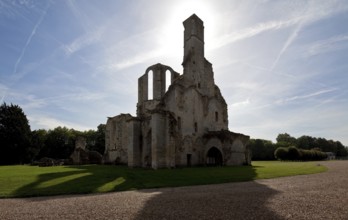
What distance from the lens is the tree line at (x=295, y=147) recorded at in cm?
5756

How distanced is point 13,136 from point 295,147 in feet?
169

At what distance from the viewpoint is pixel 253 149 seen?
74125mm

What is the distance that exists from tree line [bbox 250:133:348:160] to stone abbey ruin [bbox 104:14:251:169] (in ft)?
92.7

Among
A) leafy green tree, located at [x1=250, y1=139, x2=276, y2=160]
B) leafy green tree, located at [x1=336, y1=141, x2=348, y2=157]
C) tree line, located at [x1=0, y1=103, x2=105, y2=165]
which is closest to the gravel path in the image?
Result: tree line, located at [x1=0, y1=103, x2=105, y2=165]

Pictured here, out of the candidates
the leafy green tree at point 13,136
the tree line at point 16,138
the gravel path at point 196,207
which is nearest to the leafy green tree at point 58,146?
the tree line at point 16,138

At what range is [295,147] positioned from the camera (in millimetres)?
57938

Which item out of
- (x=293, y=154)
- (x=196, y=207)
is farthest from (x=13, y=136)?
(x=293, y=154)

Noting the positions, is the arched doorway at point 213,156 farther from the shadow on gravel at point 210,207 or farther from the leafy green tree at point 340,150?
the leafy green tree at point 340,150

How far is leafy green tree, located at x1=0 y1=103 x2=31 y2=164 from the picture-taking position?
43.6 m

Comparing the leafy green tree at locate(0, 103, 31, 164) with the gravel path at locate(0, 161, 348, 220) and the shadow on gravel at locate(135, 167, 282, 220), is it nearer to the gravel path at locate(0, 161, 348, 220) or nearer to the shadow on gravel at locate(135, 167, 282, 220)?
the gravel path at locate(0, 161, 348, 220)

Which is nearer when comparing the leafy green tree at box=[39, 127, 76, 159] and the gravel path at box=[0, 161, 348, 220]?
the gravel path at box=[0, 161, 348, 220]

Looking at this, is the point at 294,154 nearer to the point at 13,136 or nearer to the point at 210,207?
the point at 13,136

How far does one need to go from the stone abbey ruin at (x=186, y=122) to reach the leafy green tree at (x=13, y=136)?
55.8 feet

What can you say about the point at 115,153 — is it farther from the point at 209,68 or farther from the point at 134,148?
the point at 209,68
